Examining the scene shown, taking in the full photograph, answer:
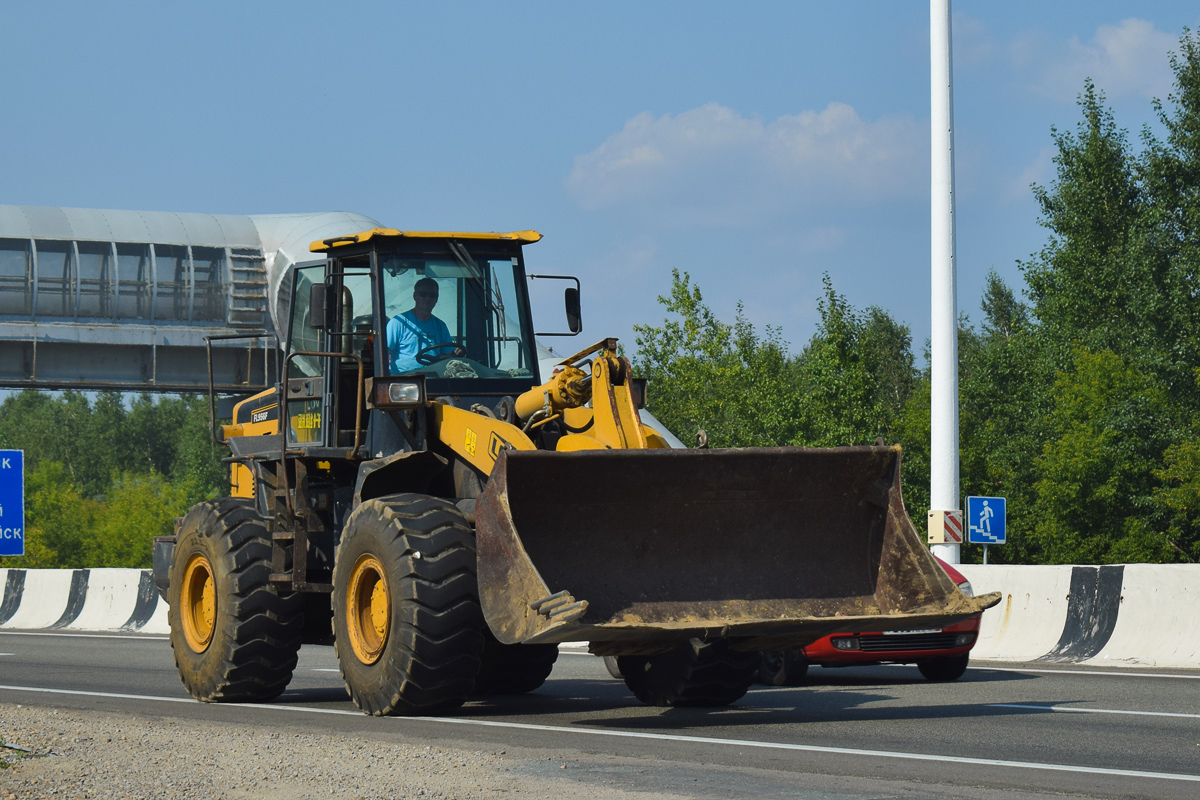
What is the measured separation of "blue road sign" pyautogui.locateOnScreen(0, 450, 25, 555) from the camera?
27078mm

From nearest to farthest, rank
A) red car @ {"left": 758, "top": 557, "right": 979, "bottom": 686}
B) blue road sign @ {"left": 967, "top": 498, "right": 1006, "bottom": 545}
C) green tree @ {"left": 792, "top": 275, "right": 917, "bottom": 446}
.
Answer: red car @ {"left": 758, "top": 557, "right": 979, "bottom": 686}, blue road sign @ {"left": 967, "top": 498, "right": 1006, "bottom": 545}, green tree @ {"left": 792, "top": 275, "right": 917, "bottom": 446}

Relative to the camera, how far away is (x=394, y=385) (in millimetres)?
10438

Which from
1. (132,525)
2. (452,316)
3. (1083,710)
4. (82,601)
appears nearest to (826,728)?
(1083,710)

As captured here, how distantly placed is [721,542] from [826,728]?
4.28 ft

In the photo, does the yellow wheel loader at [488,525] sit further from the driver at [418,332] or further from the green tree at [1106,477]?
the green tree at [1106,477]

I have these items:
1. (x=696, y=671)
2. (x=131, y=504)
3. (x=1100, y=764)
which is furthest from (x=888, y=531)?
(x=131, y=504)

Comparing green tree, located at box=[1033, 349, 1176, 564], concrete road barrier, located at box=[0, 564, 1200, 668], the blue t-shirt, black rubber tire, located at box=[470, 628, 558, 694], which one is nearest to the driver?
the blue t-shirt

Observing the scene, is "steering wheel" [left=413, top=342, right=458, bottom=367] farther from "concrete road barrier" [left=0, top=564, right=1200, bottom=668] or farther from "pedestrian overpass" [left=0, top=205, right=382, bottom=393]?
"pedestrian overpass" [left=0, top=205, right=382, bottom=393]

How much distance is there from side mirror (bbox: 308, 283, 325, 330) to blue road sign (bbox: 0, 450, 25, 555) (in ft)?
60.3

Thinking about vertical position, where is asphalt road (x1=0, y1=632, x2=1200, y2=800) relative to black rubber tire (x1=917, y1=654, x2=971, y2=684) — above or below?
above

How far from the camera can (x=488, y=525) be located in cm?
914

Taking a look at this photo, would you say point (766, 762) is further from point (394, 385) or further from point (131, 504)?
point (131, 504)

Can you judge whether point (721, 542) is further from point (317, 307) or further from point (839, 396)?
point (839, 396)

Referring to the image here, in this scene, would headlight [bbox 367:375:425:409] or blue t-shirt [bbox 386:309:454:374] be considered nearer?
headlight [bbox 367:375:425:409]
